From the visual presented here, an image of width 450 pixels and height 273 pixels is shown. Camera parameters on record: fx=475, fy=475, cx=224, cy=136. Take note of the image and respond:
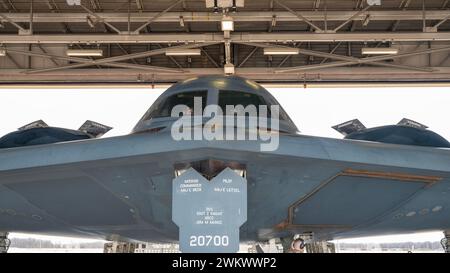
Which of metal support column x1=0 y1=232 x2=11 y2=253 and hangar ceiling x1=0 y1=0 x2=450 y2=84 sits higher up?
hangar ceiling x1=0 y1=0 x2=450 y2=84

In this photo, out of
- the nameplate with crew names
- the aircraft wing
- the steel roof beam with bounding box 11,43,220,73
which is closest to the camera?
the nameplate with crew names

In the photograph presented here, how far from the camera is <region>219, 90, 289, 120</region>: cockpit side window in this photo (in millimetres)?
8398

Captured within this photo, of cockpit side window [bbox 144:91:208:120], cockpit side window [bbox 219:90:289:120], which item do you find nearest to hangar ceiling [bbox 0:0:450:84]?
cockpit side window [bbox 219:90:289:120]

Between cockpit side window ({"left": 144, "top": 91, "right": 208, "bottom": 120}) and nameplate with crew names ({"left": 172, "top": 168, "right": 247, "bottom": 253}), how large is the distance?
9.26 ft

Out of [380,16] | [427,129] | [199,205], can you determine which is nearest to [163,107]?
[199,205]

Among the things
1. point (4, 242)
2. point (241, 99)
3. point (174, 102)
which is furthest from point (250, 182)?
point (4, 242)

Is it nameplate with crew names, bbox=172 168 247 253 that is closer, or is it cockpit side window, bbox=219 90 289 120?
nameplate with crew names, bbox=172 168 247 253

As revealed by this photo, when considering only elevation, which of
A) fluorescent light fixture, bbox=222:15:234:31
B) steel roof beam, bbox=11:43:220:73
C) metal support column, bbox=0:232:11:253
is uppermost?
steel roof beam, bbox=11:43:220:73

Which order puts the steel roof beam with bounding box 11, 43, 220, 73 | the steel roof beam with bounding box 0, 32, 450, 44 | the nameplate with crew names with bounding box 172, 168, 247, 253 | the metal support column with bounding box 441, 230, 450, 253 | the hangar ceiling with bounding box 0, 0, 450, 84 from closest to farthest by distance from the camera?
1. the nameplate with crew names with bounding box 172, 168, 247, 253
2. the metal support column with bounding box 441, 230, 450, 253
3. the steel roof beam with bounding box 0, 32, 450, 44
4. the hangar ceiling with bounding box 0, 0, 450, 84
5. the steel roof beam with bounding box 11, 43, 220, 73

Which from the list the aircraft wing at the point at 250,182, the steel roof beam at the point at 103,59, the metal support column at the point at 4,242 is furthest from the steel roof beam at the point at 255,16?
the aircraft wing at the point at 250,182

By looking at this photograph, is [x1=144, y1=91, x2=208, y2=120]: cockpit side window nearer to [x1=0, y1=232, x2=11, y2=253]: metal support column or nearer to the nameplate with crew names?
the nameplate with crew names

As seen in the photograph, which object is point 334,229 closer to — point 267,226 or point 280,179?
point 267,226

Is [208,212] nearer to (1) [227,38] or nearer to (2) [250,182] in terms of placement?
Result: (2) [250,182]

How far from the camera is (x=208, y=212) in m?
5.52
